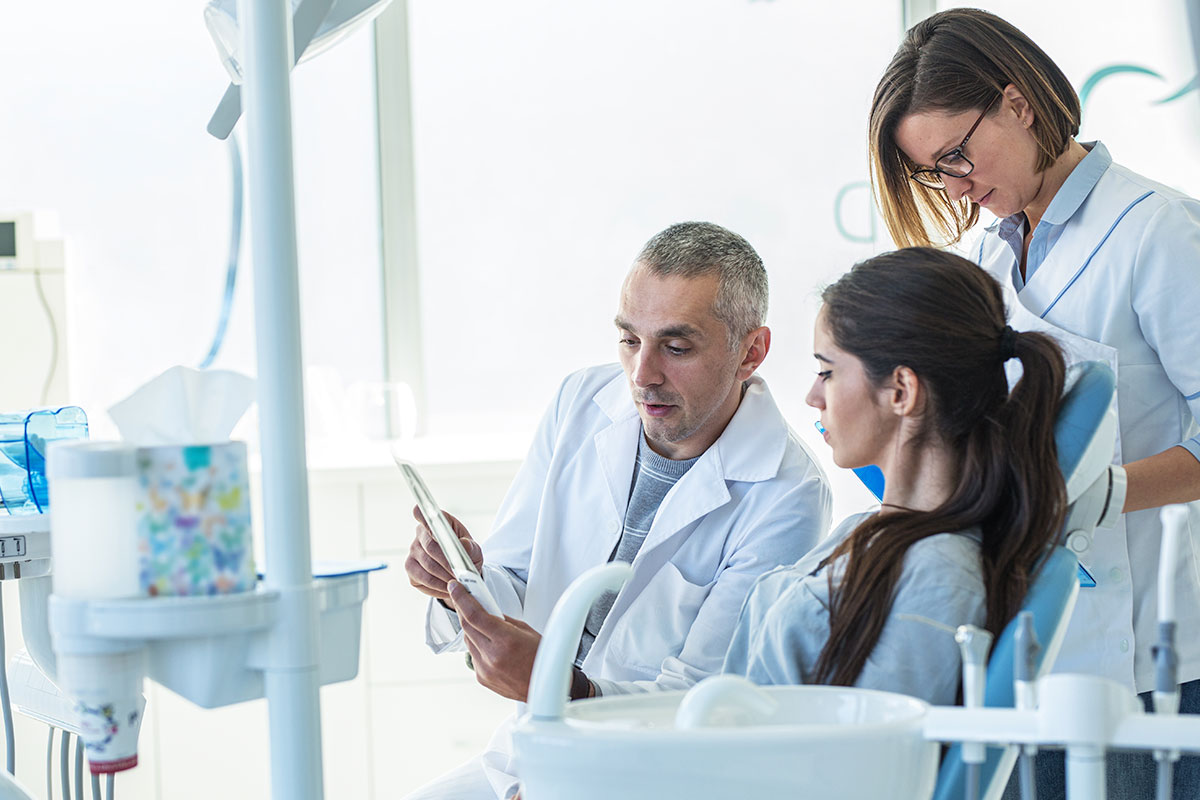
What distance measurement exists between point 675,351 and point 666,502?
204 millimetres

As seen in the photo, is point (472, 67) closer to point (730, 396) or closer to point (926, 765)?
point (730, 396)

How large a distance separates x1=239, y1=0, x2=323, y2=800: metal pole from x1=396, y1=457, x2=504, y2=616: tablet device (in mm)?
448

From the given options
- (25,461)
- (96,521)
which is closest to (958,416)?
(96,521)

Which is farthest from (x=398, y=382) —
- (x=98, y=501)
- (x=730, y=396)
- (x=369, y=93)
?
(x=98, y=501)

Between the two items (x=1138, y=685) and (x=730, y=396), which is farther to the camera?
(x=730, y=396)

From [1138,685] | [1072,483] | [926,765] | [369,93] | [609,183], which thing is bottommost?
[1138,685]

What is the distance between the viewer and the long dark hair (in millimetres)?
1058

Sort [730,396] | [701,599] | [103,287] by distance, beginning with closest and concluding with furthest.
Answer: [701,599]
[730,396]
[103,287]

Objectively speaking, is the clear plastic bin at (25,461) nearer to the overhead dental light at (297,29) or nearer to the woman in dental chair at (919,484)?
the overhead dental light at (297,29)

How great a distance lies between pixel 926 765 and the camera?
0.76 metres

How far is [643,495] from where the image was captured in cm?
166

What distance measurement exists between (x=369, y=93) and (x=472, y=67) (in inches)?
10.8

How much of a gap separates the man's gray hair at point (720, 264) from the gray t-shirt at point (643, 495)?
8.0 inches

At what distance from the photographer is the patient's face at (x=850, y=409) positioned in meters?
1.18
